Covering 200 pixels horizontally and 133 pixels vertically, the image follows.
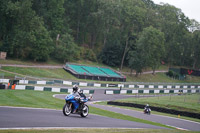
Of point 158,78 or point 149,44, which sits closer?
point 149,44

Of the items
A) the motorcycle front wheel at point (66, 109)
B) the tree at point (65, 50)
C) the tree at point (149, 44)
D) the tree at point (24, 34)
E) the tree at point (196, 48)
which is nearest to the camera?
the motorcycle front wheel at point (66, 109)

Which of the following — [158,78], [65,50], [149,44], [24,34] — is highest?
[149,44]

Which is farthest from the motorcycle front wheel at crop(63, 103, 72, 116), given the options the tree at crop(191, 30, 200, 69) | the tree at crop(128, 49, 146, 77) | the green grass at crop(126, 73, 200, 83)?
the tree at crop(191, 30, 200, 69)

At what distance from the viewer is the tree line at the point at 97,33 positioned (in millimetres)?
60750

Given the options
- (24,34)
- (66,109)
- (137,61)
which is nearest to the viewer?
(66,109)

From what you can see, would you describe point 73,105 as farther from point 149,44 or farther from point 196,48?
point 196,48

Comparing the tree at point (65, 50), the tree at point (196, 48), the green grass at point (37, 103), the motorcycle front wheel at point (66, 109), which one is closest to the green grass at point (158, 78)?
the tree at point (196, 48)

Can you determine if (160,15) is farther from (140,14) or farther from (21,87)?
(21,87)

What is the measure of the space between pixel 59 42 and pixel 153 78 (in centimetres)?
3229

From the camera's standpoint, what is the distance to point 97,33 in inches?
3469

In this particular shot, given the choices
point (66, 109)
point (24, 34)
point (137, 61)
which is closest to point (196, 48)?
point (137, 61)

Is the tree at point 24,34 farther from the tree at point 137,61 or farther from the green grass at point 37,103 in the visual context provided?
the green grass at point 37,103

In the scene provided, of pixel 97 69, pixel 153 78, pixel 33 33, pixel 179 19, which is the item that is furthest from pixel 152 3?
pixel 33 33

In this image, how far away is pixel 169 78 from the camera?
84.4 meters
